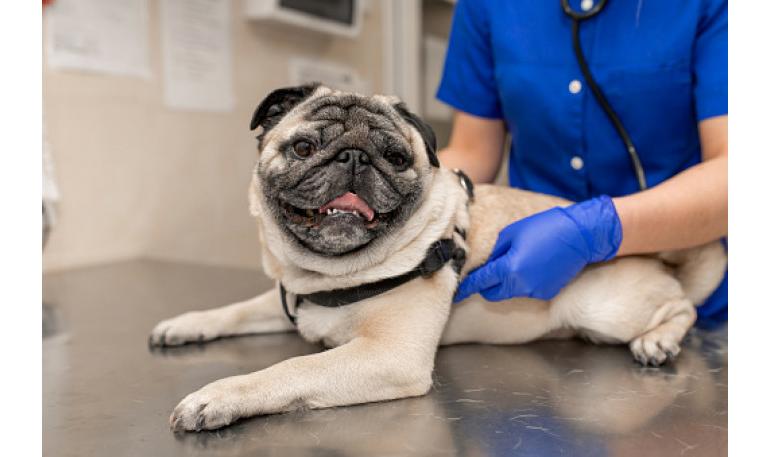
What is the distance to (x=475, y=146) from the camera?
186 centimetres

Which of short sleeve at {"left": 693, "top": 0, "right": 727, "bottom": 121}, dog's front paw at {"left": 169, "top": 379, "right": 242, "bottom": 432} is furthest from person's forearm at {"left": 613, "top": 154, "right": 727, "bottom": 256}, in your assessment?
dog's front paw at {"left": 169, "top": 379, "right": 242, "bottom": 432}

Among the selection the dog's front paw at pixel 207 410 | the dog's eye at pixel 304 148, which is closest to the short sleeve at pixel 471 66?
the dog's eye at pixel 304 148

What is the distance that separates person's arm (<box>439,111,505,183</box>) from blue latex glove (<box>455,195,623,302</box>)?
0.54m

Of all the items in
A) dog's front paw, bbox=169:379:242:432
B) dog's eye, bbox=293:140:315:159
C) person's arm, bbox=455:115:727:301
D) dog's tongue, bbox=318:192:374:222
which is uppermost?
dog's eye, bbox=293:140:315:159

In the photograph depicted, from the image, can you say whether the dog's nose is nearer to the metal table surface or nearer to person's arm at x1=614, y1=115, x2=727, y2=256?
the metal table surface

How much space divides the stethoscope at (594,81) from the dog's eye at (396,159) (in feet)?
1.93

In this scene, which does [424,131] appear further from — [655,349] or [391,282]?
[655,349]

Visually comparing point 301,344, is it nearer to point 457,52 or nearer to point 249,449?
point 249,449

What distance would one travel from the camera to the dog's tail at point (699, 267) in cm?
Answer: 150

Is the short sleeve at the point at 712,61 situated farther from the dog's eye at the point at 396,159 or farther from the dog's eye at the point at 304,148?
the dog's eye at the point at 304,148

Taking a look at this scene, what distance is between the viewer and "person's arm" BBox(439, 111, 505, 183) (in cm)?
184

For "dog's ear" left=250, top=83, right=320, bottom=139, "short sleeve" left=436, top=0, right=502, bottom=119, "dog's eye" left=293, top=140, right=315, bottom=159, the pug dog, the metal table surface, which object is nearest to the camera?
the metal table surface
